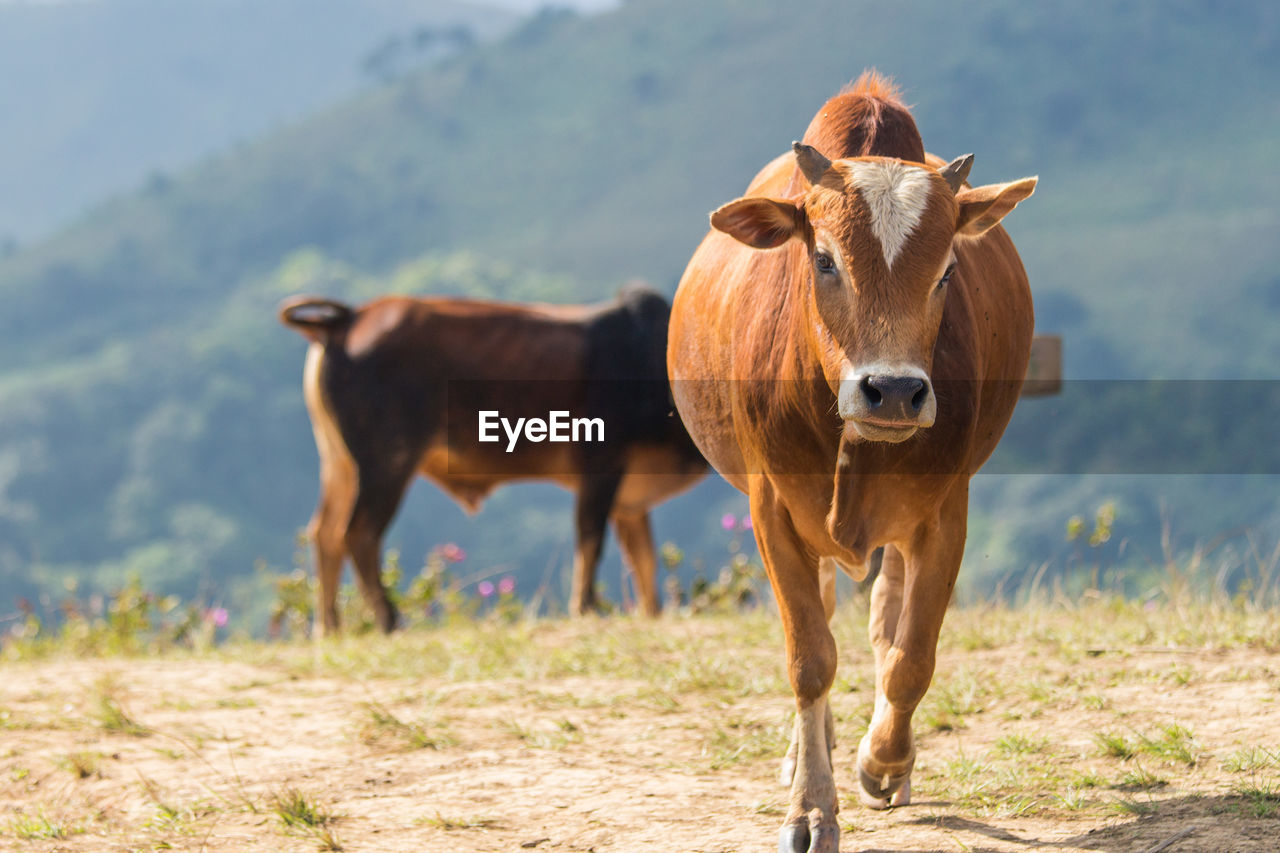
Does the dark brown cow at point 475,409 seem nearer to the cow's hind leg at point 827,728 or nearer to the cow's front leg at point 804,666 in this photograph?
the cow's hind leg at point 827,728

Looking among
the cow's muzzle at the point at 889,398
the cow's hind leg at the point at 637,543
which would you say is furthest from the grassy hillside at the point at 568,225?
the cow's muzzle at the point at 889,398

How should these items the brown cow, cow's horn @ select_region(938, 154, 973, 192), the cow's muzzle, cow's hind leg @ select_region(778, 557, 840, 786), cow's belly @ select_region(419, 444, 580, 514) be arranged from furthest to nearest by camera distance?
cow's belly @ select_region(419, 444, 580, 514)
cow's hind leg @ select_region(778, 557, 840, 786)
cow's horn @ select_region(938, 154, 973, 192)
the brown cow
the cow's muzzle

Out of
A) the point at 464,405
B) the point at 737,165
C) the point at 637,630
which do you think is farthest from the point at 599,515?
the point at 737,165

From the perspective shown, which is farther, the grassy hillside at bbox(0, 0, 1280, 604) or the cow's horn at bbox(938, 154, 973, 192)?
the grassy hillside at bbox(0, 0, 1280, 604)

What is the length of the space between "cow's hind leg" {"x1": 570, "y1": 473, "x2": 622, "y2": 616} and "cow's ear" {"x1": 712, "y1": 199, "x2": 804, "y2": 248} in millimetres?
4996

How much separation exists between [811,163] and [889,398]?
0.67 metres

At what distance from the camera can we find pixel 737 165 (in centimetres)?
12612

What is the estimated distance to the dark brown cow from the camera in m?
8.42

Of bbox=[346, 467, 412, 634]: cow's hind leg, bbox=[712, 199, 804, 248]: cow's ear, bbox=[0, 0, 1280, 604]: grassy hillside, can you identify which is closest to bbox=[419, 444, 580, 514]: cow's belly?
bbox=[346, 467, 412, 634]: cow's hind leg

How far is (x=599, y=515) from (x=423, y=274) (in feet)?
345

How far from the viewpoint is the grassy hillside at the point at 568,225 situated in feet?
294

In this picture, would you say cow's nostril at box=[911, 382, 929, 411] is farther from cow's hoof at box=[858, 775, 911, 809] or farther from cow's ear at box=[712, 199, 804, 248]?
cow's hoof at box=[858, 775, 911, 809]

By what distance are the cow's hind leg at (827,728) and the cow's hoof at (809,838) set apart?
0.21m

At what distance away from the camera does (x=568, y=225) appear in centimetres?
12725
